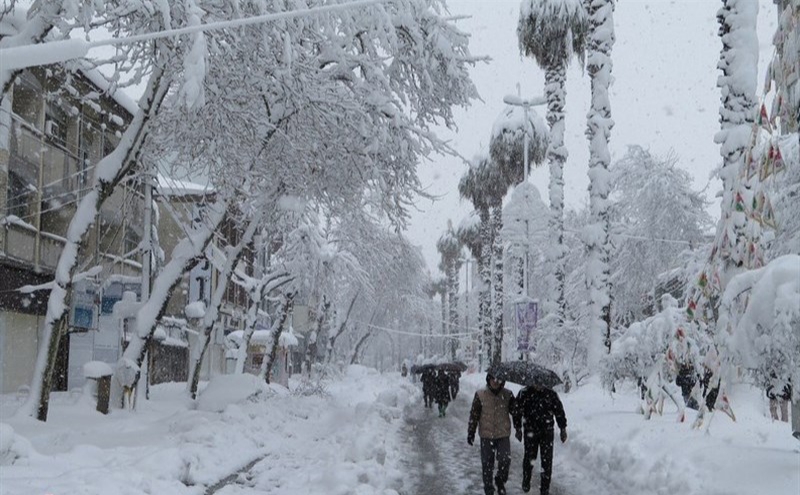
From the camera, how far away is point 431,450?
15.6m

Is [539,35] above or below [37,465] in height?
above

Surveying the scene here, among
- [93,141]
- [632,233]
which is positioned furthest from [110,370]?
[632,233]

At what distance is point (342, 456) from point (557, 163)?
1740 centimetres

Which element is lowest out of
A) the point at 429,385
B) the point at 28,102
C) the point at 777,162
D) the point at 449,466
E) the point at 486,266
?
the point at 449,466

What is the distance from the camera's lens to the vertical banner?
2633 centimetres

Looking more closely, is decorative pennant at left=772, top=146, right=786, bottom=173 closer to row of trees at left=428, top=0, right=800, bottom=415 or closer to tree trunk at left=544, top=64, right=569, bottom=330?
row of trees at left=428, top=0, right=800, bottom=415

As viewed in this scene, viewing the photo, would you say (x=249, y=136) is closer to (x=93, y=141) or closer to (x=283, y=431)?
(x=283, y=431)

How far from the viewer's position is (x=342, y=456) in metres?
12.5

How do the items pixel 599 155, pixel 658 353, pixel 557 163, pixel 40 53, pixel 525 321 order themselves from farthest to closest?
pixel 557 163
pixel 525 321
pixel 599 155
pixel 658 353
pixel 40 53

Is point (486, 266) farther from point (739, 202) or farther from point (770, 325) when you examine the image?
point (770, 325)

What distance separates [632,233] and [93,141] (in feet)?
83.6

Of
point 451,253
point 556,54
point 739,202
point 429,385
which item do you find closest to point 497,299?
point 429,385

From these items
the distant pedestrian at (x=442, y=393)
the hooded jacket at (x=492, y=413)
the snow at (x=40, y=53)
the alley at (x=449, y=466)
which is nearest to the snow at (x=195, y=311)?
the distant pedestrian at (x=442, y=393)

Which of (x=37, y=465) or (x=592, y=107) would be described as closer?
(x=37, y=465)
